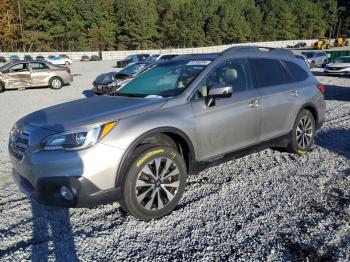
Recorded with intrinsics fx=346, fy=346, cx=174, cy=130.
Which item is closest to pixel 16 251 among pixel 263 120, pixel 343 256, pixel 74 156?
pixel 74 156

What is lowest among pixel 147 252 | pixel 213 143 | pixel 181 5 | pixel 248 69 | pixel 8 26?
pixel 147 252

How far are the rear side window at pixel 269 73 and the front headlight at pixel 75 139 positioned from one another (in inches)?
95.8

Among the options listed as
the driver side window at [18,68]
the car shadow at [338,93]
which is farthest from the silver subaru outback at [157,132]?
the driver side window at [18,68]

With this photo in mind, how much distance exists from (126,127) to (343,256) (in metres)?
2.27

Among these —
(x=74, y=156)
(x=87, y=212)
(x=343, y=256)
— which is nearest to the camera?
(x=343, y=256)

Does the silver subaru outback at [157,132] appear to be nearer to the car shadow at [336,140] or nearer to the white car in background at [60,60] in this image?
the car shadow at [336,140]

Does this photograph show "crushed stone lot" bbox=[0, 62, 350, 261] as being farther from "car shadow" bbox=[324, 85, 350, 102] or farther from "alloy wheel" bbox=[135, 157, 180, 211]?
"car shadow" bbox=[324, 85, 350, 102]

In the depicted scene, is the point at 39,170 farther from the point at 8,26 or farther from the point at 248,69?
the point at 8,26

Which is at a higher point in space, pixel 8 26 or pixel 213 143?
pixel 8 26

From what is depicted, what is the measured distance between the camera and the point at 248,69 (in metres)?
4.71

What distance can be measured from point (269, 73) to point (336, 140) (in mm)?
2384

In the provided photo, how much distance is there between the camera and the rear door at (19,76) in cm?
1664

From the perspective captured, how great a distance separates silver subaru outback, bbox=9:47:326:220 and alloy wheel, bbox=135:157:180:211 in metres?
0.01

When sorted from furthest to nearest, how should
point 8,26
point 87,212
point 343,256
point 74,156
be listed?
point 8,26, point 87,212, point 74,156, point 343,256
